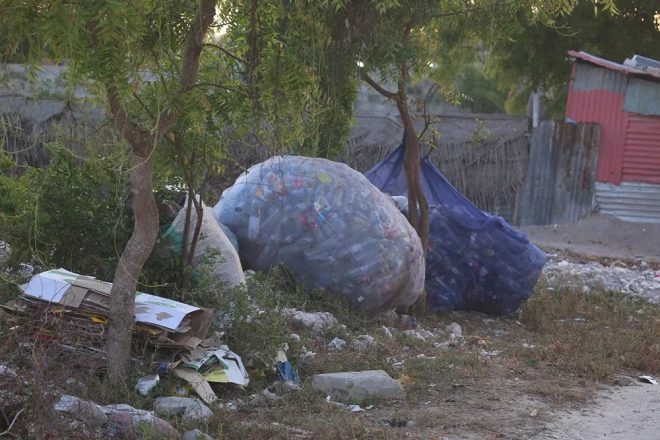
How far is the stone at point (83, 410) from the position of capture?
329 centimetres

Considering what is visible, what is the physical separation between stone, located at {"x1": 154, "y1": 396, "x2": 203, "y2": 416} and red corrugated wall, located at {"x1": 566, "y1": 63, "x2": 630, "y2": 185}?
37.2 ft

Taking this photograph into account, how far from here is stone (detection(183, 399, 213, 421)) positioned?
3.62 metres

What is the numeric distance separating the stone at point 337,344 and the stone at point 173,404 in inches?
60.8

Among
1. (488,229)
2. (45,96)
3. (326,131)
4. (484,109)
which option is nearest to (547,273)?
(488,229)

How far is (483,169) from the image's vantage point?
14000 millimetres

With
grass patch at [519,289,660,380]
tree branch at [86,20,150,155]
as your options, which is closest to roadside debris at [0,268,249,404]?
tree branch at [86,20,150,155]

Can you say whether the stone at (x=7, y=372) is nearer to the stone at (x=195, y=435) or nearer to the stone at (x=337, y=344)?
the stone at (x=195, y=435)

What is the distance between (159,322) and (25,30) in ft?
5.14

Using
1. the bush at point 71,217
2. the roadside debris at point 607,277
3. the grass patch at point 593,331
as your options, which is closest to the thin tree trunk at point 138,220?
the bush at point 71,217

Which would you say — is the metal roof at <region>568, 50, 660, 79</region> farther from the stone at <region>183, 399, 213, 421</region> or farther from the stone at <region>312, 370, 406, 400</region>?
the stone at <region>183, 399, 213, 421</region>

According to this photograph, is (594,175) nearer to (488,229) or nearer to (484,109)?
(488,229)

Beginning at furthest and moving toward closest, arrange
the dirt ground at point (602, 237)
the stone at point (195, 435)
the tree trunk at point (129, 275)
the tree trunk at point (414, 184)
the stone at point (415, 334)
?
the dirt ground at point (602, 237)
the tree trunk at point (414, 184)
the stone at point (415, 334)
the tree trunk at point (129, 275)
the stone at point (195, 435)

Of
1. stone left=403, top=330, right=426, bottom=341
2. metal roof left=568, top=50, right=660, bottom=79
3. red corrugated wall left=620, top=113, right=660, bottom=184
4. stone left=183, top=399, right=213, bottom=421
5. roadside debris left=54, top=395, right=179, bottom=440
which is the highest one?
metal roof left=568, top=50, right=660, bottom=79

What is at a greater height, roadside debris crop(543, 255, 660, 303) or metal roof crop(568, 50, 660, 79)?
metal roof crop(568, 50, 660, 79)
